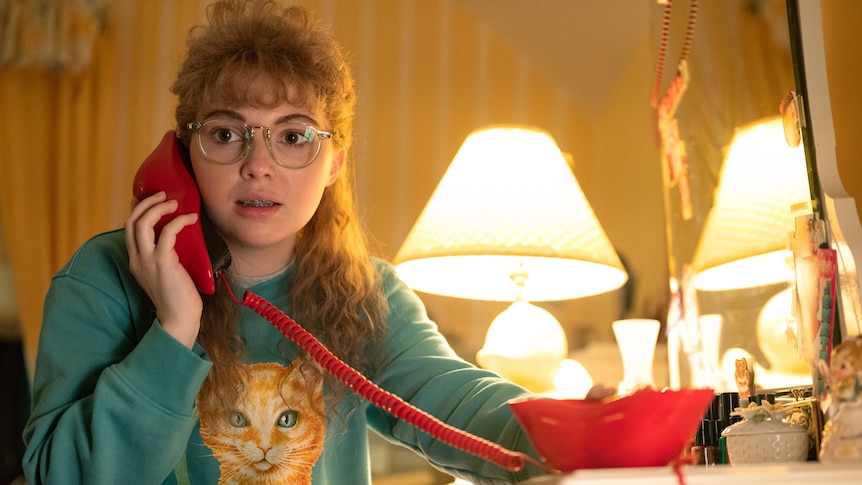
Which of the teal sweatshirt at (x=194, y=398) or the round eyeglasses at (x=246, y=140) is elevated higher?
the round eyeglasses at (x=246, y=140)

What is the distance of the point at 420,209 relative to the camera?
2.71m

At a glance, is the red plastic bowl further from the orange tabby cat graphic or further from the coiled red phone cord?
the orange tabby cat graphic

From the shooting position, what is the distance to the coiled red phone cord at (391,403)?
29.8 inches

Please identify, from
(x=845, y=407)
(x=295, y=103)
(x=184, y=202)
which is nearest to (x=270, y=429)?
(x=184, y=202)

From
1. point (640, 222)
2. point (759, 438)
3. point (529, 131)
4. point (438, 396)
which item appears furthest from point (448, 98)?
point (759, 438)

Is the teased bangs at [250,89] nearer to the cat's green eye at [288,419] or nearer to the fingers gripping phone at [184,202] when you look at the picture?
the fingers gripping phone at [184,202]

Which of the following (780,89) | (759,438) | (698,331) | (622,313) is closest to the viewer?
(759,438)

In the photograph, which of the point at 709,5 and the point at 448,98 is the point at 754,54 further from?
the point at 448,98

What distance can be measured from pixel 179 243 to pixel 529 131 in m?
0.82

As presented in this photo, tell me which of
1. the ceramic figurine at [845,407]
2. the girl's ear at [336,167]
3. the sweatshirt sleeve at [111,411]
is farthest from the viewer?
the girl's ear at [336,167]

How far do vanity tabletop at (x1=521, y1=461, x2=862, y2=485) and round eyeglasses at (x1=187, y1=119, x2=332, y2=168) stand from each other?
0.70 m

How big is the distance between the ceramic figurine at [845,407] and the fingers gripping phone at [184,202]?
69 cm

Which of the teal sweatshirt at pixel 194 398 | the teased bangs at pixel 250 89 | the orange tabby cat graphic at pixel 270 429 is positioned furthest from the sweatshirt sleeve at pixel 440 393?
the teased bangs at pixel 250 89

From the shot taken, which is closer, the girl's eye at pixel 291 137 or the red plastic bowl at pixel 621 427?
the red plastic bowl at pixel 621 427
